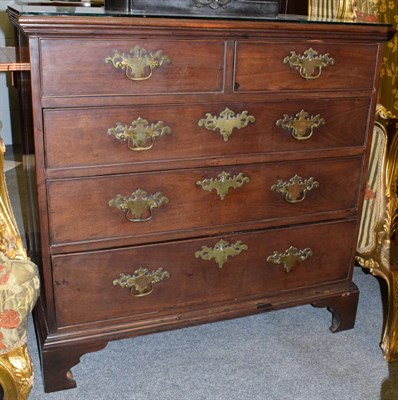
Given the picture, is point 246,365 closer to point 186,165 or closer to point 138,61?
point 186,165

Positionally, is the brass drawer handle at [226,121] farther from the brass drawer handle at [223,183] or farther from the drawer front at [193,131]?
the brass drawer handle at [223,183]

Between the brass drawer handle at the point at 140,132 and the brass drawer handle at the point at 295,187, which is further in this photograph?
the brass drawer handle at the point at 295,187

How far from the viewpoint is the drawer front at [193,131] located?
55.2 inches

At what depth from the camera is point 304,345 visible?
1.90 metres

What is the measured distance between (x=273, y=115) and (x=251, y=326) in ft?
2.63

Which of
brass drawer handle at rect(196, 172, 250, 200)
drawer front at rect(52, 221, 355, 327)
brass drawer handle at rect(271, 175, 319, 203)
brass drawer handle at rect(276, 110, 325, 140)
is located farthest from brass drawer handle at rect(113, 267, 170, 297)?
brass drawer handle at rect(276, 110, 325, 140)

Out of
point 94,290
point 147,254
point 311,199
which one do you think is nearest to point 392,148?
point 311,199

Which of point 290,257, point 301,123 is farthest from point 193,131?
point 290,257

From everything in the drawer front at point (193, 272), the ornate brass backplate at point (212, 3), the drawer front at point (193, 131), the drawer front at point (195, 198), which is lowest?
the drawer front at point (193, 272)

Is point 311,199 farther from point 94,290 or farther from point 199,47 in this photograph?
point 94,290

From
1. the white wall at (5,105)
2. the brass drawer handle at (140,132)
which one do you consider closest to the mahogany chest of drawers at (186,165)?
the brass drawer handle at (140,132)

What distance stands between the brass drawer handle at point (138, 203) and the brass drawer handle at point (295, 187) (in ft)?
1.19

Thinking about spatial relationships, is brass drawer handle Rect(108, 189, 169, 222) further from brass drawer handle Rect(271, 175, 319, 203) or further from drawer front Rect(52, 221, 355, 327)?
brass drawer handle Rect(271, 175, 319, 203)

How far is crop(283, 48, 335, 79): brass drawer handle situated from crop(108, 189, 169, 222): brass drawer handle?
1.71ft
